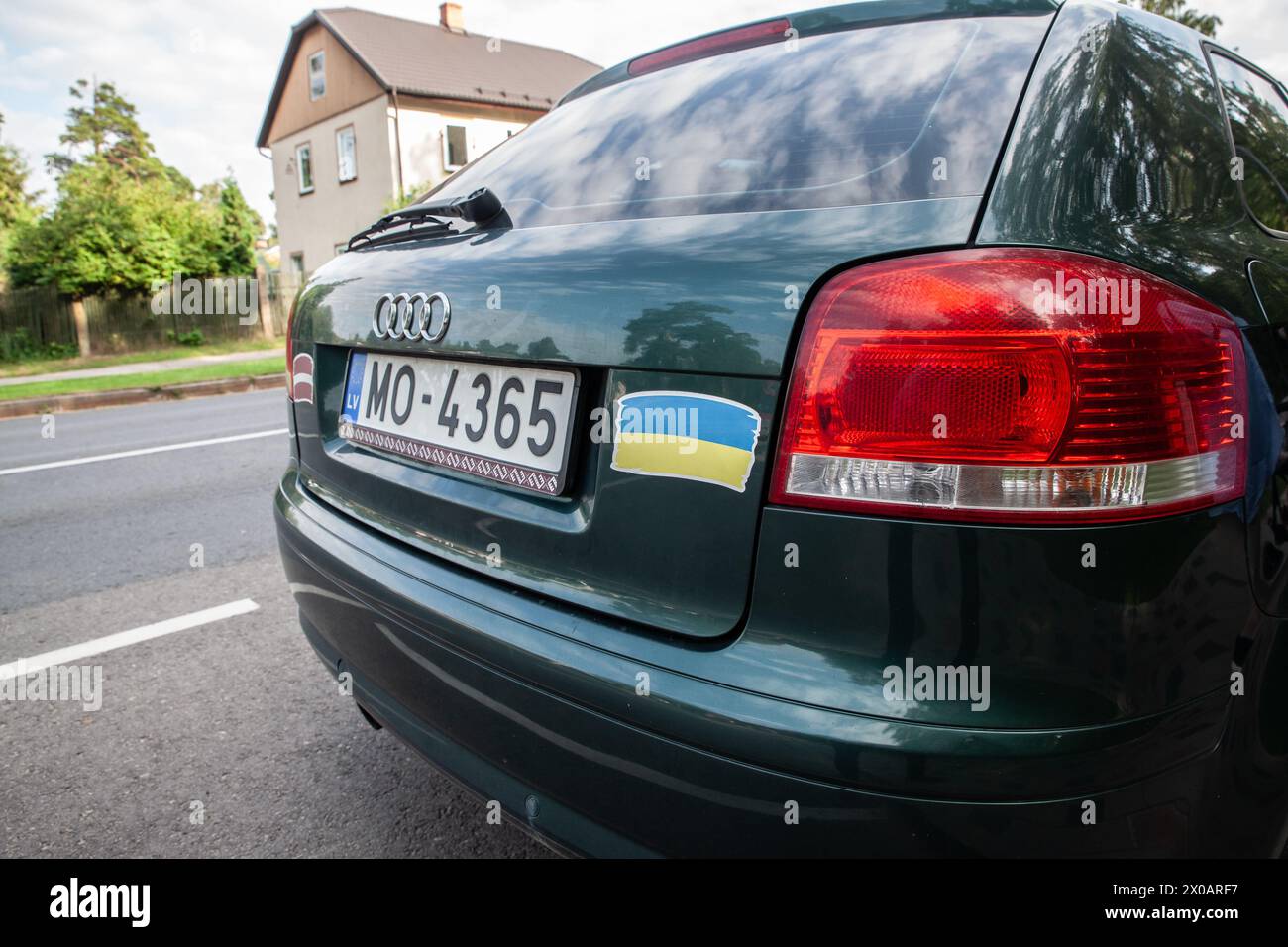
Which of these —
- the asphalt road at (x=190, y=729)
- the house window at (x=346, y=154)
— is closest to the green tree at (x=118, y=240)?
the house window at (x=346, y=154)

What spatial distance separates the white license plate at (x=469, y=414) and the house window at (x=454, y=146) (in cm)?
2458

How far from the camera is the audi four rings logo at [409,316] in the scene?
1.61 metres

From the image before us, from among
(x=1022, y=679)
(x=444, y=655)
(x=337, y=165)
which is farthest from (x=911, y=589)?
(x=337, y=165)

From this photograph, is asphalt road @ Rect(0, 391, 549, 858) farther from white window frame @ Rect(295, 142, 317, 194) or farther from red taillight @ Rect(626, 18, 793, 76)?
white window frame @ Rect(295, 142, 317, 194)

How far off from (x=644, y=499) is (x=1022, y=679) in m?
0.56

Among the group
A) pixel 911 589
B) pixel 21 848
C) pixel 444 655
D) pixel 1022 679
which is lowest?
pixel 21 848

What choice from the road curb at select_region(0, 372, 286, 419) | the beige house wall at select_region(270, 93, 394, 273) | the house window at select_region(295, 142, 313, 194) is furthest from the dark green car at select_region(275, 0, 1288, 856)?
the house window at select_region(295, 142, 313, 194)

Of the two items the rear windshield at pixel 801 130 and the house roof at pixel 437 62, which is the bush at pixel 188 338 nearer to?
the house roof at pixel 437 62

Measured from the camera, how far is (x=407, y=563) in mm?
1657

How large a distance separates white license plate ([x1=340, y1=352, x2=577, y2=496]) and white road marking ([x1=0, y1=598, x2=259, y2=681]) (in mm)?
1907

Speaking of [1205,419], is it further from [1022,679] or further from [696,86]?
[696,86]

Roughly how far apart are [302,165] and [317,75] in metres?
2.88

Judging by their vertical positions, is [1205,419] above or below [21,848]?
above

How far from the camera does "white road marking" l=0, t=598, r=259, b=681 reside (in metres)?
3.02
